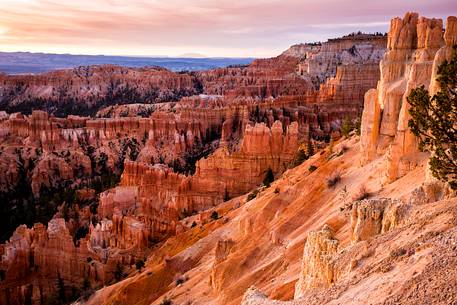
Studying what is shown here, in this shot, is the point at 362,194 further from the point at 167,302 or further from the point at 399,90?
the point at 167,302

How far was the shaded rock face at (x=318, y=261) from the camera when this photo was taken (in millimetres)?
8820

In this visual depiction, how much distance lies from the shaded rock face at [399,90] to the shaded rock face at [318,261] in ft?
21.1

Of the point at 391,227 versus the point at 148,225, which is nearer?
the point at 391,227

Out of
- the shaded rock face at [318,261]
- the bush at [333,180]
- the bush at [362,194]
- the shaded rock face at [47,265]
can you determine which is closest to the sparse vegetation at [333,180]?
the bush at [333,180]

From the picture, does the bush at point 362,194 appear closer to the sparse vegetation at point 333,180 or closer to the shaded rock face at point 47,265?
the sparse vegetation at point 333,180

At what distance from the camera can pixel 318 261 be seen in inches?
368

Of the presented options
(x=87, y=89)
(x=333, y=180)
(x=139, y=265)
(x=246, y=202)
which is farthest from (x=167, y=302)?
(x=87, y=89)

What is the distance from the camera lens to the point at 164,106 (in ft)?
283

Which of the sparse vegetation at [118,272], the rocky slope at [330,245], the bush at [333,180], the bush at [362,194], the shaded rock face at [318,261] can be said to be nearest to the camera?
the rocky slope at [330,245]

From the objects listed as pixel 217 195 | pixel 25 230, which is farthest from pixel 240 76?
pixel 25 230

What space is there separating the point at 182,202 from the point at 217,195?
291 cm

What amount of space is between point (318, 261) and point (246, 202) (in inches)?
766

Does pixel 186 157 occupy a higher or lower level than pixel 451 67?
lower

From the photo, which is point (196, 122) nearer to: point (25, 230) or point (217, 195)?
point (217, 195)
